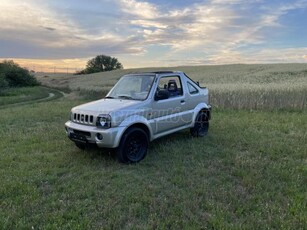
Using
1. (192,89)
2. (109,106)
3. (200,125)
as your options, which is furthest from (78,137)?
(200,125)

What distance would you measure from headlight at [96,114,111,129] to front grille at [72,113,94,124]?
0.57ft

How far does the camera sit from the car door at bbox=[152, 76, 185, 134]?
19.9 ft

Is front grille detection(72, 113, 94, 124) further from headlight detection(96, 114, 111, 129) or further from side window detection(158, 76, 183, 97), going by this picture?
side window detection(158, 76, 183, 97)

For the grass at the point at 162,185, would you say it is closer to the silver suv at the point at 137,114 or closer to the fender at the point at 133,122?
the silver suv at the point at 137,114

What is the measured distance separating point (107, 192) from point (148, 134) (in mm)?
1965

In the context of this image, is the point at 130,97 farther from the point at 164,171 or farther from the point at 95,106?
the point at 164,171

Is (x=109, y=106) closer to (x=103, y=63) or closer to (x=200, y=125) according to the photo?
(x=200, y=125)

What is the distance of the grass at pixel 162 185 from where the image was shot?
342 centimetres

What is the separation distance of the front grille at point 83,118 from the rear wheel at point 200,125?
3.10 meters

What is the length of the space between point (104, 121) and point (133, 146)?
83cm

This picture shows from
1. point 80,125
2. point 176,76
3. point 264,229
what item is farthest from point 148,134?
point 264,229

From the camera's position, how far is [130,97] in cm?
607

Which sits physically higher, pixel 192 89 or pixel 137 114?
pixel 192 89

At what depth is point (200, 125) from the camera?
7574 millimetres
